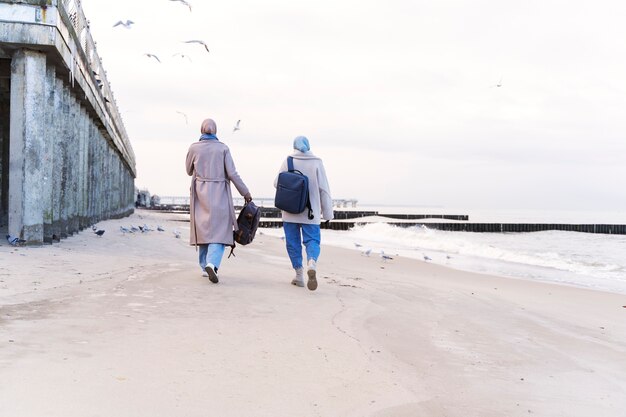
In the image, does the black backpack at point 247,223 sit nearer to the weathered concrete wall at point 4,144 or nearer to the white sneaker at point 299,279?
the white sneaker at point 299,279

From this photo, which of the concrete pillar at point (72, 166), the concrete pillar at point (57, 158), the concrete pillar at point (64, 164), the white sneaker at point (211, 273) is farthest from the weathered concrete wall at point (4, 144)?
the white sneaker at point (211, 273)

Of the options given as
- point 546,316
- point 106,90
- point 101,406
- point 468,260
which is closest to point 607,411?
point 101,406

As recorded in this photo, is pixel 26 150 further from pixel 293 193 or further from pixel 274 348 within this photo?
pixel 274 348

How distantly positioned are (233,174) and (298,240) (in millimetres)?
1182

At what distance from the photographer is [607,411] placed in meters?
3.39

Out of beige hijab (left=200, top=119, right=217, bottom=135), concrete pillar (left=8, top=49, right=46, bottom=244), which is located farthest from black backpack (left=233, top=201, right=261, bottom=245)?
concrete pillar (left=8, top=49, right=46, bottom=244)

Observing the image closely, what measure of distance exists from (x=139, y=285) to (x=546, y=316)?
4801 millimetres

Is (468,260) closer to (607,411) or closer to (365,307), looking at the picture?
(365,307)

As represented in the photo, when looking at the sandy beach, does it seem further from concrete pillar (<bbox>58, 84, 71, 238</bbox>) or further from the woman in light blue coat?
concrete pillar (<bbox>58, 84, 71, 238</bbox>)

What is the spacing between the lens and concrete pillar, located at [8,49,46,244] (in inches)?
338

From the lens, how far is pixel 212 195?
6.71 m

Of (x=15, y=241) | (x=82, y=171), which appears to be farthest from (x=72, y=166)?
(x=15, y=241)

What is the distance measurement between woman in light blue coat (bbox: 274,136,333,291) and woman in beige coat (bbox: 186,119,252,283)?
62cm

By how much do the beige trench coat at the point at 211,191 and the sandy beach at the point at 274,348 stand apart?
1.96 ft
